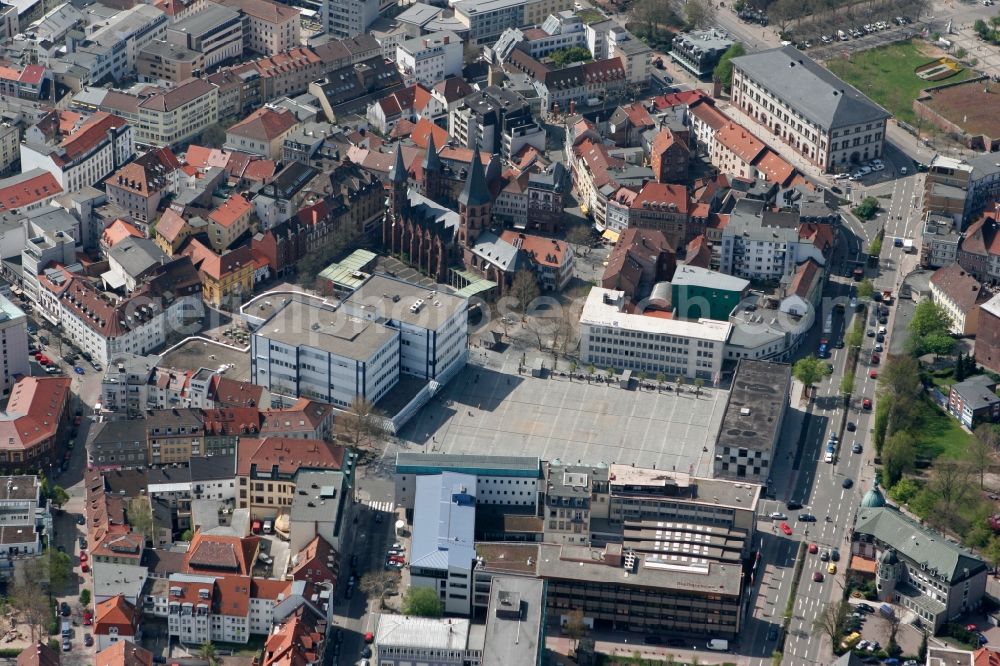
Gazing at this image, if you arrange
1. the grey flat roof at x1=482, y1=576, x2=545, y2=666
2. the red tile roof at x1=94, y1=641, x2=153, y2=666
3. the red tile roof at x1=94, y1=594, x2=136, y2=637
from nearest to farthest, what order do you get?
1. the red tile roof at x1=94, y1=641, x2=153, y2=666
2. the grey flat roof at x1=482, y1=576, x2=545, y2=666
3. the red tile roof at x1=94, y1=594, x2=136, y2=637

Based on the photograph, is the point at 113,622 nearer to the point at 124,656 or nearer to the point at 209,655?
the point at 124,656

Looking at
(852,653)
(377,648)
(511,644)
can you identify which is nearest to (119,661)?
(377,648)

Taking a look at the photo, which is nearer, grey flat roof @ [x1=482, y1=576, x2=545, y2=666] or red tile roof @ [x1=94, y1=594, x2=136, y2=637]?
grey flat roof @ [x1=482, y1=576, x2=545, y2=666]

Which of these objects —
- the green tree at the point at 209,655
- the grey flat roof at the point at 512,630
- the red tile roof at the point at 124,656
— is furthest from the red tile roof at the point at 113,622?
the grey flat roof at the point at 512,630

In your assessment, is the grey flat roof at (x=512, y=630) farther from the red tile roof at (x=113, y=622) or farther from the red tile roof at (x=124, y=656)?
the red tile roof at (x=113, y=622)

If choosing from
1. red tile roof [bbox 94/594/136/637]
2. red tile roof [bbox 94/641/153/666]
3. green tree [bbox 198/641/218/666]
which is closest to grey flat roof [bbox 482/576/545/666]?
green tree [bbox 198/641/218/666]

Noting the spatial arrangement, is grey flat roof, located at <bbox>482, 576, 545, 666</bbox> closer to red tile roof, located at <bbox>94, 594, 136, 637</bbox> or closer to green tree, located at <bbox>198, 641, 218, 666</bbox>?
green tree, located at <bbox>198, 641, 218, 666</bbox>

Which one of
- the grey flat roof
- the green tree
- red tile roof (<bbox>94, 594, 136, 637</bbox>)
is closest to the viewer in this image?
the grey flat roof

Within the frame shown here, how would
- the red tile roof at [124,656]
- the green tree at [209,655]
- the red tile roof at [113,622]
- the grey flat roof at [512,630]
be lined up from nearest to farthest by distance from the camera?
the red tile roof at [124,656] → the grey flat roof at [512,630] → the red tile roof at [113,622] → the green tree at [209,655]
